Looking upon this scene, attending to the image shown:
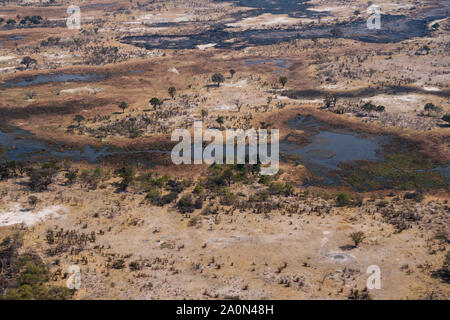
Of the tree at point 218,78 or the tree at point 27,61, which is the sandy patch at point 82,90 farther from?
the tree at point 218,78

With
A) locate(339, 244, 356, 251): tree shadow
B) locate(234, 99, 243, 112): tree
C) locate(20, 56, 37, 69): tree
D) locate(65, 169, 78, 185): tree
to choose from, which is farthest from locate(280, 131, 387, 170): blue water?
locate(20, 56, 37, 69): tree

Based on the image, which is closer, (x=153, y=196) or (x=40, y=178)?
(x=153, y=196)

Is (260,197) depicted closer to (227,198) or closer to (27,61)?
(227,198)

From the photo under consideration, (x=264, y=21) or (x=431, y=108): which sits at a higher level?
(x=264, y=21)

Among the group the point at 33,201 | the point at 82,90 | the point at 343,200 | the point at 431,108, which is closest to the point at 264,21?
the point at 82,90

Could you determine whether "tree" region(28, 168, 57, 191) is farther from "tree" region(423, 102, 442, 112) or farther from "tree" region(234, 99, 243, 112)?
"tree" region(423, 102, 442, 112)

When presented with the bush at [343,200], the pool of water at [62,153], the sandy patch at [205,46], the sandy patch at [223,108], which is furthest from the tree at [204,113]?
the sandy patch at [205,46]

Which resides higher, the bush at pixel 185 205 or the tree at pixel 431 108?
the tree at pixel 431 108

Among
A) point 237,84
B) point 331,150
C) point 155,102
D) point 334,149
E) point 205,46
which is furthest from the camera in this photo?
point 205,46
